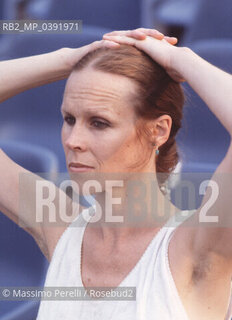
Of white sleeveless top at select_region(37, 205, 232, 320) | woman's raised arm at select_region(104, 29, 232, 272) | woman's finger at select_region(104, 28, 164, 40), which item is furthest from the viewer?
woman's finger at select_region(104, 28, 164, 40)

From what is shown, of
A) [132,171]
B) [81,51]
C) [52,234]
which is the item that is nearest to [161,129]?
[132,171]

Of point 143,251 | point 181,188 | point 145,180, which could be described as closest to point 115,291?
point 143,251

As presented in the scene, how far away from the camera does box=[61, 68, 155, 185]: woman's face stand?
1190 mm

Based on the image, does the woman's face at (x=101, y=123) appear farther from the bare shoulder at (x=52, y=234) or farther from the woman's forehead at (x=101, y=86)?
the bare shoulder at (x=52, y=234)

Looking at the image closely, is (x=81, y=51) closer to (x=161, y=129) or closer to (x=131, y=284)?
(x=161, y=129)

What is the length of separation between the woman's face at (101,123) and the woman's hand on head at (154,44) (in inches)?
3.0

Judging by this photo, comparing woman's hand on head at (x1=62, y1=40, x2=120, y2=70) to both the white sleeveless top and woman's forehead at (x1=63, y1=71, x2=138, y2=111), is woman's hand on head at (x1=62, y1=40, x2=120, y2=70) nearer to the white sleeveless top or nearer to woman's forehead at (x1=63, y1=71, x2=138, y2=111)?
woman's forehead at (x1=63, y1=71, x2=138, y2=111)

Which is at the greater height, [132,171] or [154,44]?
[154,44]

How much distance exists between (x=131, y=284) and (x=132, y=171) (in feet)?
0.75

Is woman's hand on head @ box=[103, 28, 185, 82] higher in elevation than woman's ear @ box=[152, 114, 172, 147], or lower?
higher

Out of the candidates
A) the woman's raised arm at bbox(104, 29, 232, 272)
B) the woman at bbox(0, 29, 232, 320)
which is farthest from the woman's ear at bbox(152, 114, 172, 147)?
the woman's raised arm at bbox(104, 29, 232, 272)

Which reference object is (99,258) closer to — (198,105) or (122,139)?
(122,139)

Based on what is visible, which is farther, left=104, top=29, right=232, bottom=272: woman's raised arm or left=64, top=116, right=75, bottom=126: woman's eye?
left=64, top=116, right=75, bottom=126: woman's eye

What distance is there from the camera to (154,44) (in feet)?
3.98
